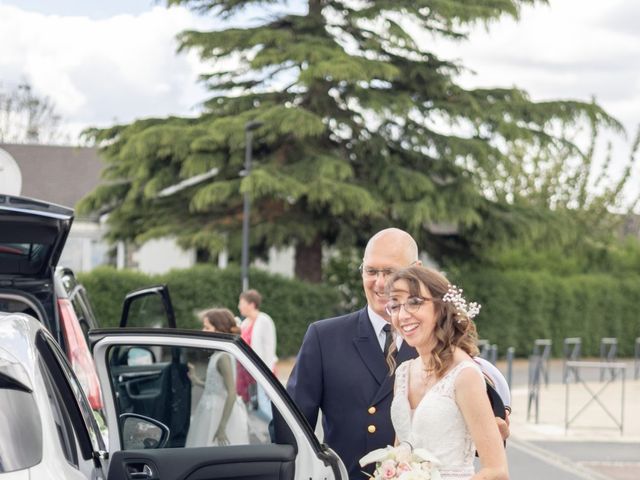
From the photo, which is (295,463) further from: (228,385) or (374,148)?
(374,148)

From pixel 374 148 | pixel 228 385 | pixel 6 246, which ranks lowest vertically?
pixel 228 385

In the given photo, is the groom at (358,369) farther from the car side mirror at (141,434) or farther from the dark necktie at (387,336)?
the car side mirror at (141,434)

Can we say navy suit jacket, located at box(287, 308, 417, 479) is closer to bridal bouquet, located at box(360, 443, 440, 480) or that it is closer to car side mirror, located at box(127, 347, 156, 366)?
bridal bouquet, located at box(360, 443, 440, 480)

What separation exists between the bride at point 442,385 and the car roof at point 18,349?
3.99 feet

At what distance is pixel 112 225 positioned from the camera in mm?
35656

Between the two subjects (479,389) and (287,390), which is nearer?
(479,389)

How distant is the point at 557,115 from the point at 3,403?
32.0 m

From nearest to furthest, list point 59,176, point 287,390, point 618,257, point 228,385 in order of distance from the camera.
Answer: point 287,390, point 228,385, point 618,257, point 59,176

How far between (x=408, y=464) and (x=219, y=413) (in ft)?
18.2

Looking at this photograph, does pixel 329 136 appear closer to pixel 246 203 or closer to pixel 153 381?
pixel 246 203

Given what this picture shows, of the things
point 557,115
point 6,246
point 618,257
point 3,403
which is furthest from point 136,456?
point 618,257

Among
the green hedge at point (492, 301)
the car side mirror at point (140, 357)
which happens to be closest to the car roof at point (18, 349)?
the car side mirror at point (140, 357)

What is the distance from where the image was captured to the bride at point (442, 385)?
443cm

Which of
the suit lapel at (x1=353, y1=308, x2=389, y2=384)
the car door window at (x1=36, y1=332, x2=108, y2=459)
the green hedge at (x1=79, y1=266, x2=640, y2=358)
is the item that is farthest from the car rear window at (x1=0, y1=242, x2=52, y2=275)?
the green hedge at (x1=79, y1=266, x2=640, y2=358)
